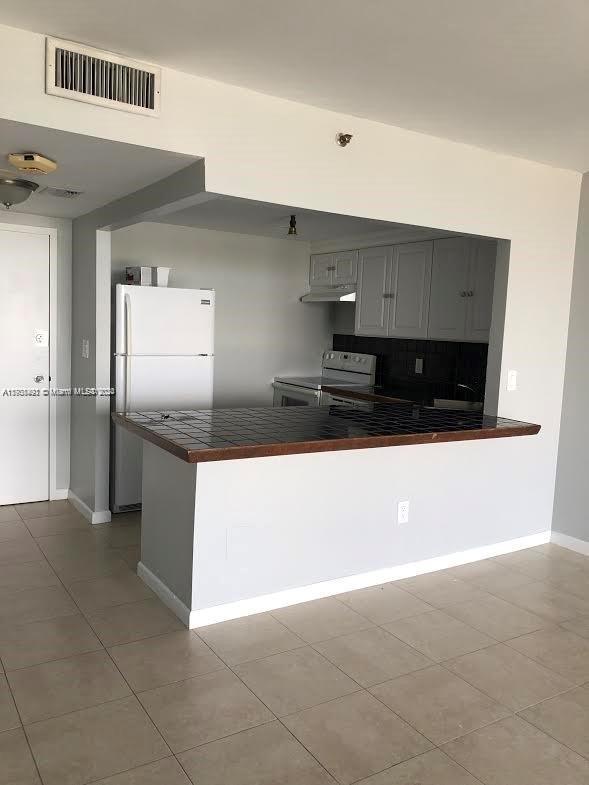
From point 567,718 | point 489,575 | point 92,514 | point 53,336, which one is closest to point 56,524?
point 92,514

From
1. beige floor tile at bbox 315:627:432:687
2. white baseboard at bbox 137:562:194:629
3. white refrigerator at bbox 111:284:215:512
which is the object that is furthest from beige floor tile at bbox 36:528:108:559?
beige floor tile at bbox 315:627:432:687

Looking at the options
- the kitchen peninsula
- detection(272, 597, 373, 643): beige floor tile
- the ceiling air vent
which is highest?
the ceiling air vent

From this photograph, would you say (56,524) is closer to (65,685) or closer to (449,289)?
(65,685)

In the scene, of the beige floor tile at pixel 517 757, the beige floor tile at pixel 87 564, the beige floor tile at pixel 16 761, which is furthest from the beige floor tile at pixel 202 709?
the beige floor tile at pixel 87 564

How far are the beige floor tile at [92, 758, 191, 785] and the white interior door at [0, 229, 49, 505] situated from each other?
3169mm

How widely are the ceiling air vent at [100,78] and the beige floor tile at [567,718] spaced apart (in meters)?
2.75

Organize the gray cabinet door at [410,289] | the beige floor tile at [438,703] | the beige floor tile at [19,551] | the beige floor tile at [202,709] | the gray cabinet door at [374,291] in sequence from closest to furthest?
the beige floor tile at [202,709] < the beige floor tile at [438,703] < the beige floor tile at [19,551] < the gray cabinet door at [410,289] < the gray cabinet door at [374,291]

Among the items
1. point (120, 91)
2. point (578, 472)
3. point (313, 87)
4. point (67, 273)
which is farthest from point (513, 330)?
point (67, 273)

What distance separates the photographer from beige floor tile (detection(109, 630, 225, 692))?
2549 mm

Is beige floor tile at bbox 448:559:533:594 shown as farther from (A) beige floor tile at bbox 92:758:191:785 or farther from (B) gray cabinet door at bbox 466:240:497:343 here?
(A) beige floor tile at bbox 92:758:191:785

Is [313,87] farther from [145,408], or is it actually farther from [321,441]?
[145,408]

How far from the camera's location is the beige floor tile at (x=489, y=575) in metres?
3.63

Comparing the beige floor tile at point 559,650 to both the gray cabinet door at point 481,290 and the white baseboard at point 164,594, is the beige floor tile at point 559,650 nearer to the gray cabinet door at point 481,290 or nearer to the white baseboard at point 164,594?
the white baseboard at point 164,594

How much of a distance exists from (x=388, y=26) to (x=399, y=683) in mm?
2418
